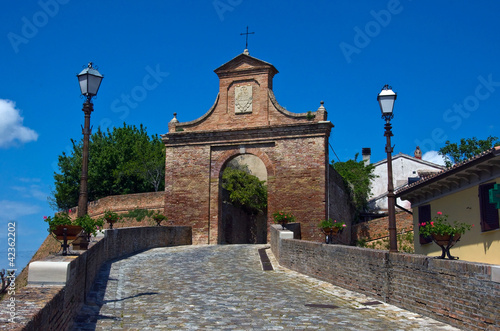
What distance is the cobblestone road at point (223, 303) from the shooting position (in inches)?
300

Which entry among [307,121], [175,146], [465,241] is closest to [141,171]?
[175,146]

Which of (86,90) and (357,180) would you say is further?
(357,180)

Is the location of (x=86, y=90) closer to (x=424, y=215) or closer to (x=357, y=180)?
(x=424, y=215)

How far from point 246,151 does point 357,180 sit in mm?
12554

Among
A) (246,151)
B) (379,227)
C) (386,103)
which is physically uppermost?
(246,151)

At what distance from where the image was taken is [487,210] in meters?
13.6

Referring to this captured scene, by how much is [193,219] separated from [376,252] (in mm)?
15279

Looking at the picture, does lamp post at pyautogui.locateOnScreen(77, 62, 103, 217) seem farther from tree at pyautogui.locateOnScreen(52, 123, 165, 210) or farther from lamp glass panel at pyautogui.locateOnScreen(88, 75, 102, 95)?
tree at pyautogui.locateOnScreen(52, 123, 165, 210)

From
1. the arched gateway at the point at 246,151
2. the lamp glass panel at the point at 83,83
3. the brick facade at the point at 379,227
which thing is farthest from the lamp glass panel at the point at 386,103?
the brick facade at the point at 379,227

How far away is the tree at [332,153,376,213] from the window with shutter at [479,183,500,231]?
1790cm

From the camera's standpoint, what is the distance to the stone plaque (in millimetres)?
24484

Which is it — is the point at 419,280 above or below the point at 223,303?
above

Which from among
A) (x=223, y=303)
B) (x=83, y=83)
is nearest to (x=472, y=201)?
(x=223, y=303)

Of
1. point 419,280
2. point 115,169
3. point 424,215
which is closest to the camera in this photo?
point 419,280
